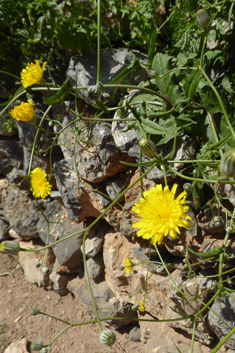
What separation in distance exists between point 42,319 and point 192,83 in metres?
3.01

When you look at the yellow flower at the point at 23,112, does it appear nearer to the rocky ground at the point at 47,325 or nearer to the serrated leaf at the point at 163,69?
the serrated leaf at the point at 163,69

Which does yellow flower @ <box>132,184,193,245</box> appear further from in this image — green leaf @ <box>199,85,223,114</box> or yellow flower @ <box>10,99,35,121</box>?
yellow flower @ <box>10,99,35,121</box>

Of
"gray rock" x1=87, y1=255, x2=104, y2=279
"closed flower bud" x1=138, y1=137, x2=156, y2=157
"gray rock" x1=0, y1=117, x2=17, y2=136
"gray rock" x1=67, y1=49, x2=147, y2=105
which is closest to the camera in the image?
"closed flower bud" x1=138, y1=137, x2=156, y2=157

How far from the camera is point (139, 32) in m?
Answer: 1.94

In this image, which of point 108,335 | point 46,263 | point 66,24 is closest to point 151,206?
point 108,335

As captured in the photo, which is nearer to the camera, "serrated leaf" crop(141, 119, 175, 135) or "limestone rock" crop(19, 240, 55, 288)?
"serrated leaf" crop(141, 119, 175, 135)

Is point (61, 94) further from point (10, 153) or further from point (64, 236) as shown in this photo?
point (10, 153)

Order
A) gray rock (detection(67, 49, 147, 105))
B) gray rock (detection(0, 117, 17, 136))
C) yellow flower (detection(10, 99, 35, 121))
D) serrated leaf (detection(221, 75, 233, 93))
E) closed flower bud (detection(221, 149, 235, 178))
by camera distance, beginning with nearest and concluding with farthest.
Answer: closed flower bud (detection(221, 149, 235, 178))
serrated leaf (detection(221, 75, 233, 93))
yellow flower (detection(10, 99, 35, 121))
gray rock (detection(67, 49, 147, 105))
gray rock (detection(0, 117, 17, 136))

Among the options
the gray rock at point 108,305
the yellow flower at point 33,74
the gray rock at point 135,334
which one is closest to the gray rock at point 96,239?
the gray rock at point 108,305

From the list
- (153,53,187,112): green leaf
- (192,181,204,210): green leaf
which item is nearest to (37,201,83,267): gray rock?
(192,181,204,210): green leaf

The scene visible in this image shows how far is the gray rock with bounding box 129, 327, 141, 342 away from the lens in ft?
8.74

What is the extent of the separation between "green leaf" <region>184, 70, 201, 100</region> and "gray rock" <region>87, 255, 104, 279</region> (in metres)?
1.97

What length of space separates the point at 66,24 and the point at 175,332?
2650 mm

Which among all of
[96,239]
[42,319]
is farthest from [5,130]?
[42,319]
